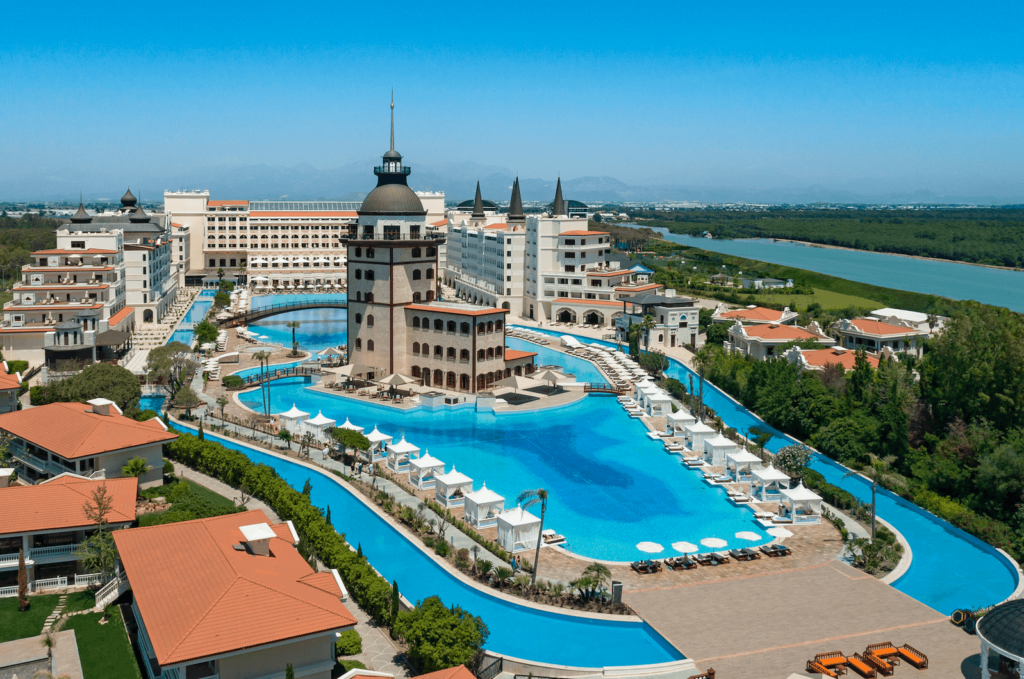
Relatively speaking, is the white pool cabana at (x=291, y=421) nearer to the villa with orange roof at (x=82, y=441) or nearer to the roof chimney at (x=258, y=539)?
the villa with orange roof at (x=82, y=441)

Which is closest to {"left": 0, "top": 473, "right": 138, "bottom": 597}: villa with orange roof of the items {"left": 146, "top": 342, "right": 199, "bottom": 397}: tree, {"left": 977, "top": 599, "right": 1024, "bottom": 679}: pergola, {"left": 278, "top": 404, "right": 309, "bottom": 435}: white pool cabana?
{"left": 278, "top": 404, "right": 309, "bottom": 435}: white pool cabana

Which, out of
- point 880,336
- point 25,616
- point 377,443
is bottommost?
point 25,616

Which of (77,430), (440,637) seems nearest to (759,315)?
(77,430)

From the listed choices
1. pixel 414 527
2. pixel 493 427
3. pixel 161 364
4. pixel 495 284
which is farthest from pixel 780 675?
pixel 495 284

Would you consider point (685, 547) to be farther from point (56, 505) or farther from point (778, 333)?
point (778, 333)

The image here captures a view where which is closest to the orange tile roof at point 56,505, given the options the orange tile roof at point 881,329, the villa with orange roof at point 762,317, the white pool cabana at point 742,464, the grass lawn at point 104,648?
the grass lawn at point 104,648

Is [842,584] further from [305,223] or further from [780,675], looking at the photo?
[305,223]
